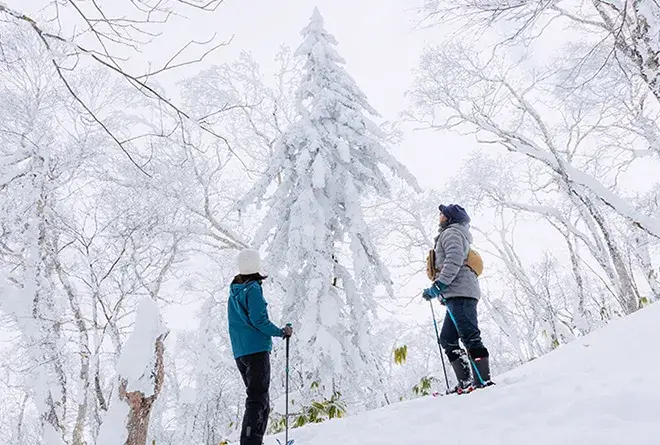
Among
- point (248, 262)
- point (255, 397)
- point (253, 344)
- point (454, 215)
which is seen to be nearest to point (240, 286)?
point (248, 262)

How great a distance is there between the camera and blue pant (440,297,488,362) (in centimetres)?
405

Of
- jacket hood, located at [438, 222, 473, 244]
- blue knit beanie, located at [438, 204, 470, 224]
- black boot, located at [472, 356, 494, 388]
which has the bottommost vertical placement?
black boot, located at [472, 356, 494, 388]

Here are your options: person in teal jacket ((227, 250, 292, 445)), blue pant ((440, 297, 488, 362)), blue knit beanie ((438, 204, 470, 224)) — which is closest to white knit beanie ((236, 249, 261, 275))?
person in teal jacket ((227, 250, 292, 445))

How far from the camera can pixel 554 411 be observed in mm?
2934

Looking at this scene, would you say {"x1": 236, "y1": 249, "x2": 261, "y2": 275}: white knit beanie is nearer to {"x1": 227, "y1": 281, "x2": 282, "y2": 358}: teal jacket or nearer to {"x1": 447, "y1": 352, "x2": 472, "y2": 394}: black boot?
{"x1": 227, "y1": 281, "x2": 282, "y2": 358}: teal jacket

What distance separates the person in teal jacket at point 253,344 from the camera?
353 cm

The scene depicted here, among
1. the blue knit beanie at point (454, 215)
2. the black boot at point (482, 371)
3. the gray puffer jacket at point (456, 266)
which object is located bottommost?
the black boot at point (482, 371)

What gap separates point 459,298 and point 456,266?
320 mm

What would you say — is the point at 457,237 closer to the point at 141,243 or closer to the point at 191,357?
the point at 141,243

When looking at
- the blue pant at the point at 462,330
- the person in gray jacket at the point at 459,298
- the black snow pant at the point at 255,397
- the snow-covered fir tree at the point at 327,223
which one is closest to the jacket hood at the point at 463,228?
the person in gray jacket at the point at 459,298

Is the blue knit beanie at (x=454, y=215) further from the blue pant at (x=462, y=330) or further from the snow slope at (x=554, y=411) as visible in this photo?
the snow slope at (x=554, y=411)

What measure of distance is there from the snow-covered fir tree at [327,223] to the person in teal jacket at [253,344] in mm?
3919

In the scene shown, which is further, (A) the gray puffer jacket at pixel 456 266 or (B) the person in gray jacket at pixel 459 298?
(A) the gray puffer jacket at pixel 456 266

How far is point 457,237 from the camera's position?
4340mm
